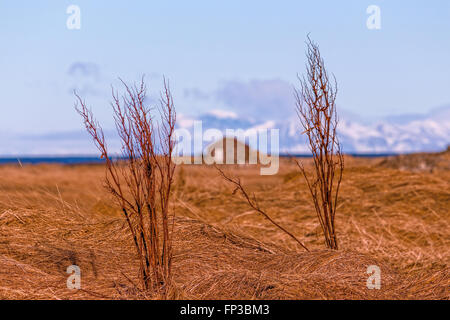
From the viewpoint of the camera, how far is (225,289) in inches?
179

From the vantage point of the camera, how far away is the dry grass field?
186 inches

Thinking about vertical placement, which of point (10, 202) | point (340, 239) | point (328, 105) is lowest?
point (340, 239)

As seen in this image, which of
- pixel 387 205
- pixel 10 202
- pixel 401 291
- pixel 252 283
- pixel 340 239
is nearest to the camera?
pixel 252 283

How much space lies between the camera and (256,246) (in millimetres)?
6777

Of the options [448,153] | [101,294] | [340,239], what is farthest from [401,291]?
[448,153]

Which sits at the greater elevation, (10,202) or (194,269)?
(10,202)

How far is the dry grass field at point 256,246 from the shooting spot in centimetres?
473

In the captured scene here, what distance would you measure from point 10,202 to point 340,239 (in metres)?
4.54
